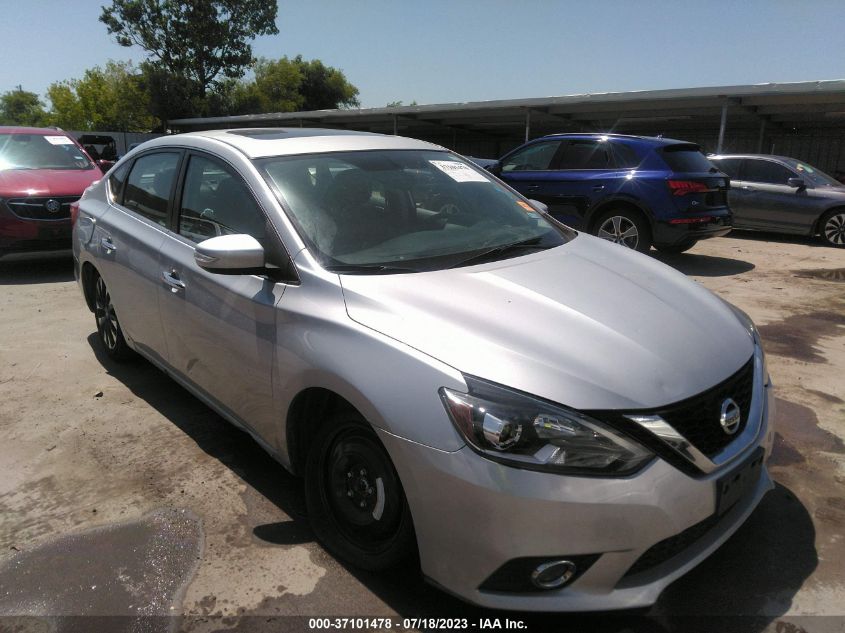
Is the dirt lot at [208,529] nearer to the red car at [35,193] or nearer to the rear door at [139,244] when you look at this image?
the rear door at [139,244]

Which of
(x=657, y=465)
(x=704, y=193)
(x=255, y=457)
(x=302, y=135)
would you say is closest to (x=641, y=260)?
(x=657, y=465)

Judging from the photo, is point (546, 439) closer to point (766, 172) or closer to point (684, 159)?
point (684, 159)

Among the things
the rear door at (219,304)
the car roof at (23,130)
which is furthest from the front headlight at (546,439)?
the car roof at (23,130)

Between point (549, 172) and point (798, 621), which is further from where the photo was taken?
point (549, 172)

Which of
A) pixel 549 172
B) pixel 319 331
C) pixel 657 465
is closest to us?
pixel 657 465

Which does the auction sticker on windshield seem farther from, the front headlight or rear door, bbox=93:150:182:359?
the front headlight

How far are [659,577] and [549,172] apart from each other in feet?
25.1

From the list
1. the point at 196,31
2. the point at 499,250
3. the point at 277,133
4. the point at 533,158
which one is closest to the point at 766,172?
the point at 533,158

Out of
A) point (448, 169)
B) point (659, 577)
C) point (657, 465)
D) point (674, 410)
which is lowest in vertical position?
point (659, 577)

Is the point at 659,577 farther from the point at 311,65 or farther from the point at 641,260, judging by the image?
the point at 311,65

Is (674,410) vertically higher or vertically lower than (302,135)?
lower

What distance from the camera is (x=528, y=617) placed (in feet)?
7.11

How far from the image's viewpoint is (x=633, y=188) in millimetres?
8148

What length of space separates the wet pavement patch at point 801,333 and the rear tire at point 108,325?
16.1ft
